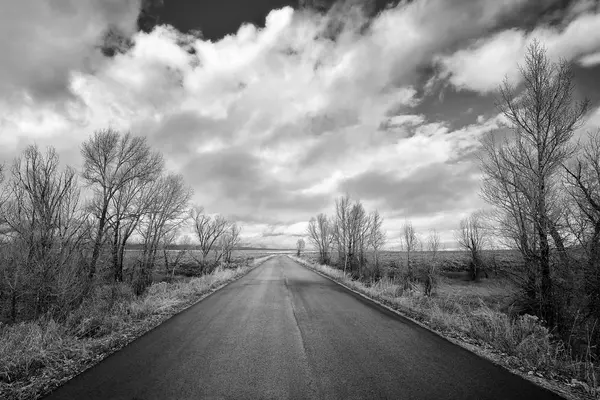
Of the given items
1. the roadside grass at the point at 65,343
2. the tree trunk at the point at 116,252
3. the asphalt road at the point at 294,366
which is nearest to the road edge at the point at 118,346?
the roadside grass at the point at 65,343

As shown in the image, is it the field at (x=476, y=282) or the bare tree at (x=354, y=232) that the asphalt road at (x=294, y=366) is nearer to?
the field at (x=476, y=282)

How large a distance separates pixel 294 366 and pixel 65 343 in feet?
17.2

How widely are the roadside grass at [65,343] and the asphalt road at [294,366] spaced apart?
41 cm

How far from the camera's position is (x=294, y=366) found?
5230mm

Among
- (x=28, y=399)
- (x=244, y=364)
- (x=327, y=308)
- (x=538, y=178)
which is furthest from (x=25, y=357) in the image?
(x=538, y=178)

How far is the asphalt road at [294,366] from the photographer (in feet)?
13.9

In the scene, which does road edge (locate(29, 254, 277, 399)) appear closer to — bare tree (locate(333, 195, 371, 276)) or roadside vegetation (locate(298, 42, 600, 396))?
roadside vegetation (locate(298, 42, 600, 396))

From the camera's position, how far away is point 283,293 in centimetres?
1490

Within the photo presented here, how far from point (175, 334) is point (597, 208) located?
12763 mm

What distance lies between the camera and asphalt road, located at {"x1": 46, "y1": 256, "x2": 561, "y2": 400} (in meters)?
4.25

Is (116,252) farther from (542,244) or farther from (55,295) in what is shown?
(542,244)

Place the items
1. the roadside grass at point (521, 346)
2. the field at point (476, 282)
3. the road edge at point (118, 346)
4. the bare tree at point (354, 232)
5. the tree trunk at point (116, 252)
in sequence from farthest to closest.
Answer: the bare tree at point (354, 232)
the tree trunk at point (116, 252)
the field at point (476, 282)
the roadside grass at point (521, 346)
the road edge at point (118, 346)

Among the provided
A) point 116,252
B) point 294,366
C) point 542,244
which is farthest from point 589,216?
point 116,252

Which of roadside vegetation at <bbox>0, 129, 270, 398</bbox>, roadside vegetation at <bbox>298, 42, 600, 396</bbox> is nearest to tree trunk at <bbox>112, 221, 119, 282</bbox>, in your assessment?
roadside vegetation at <bbox>0, 129, 270, 398</bbox>
